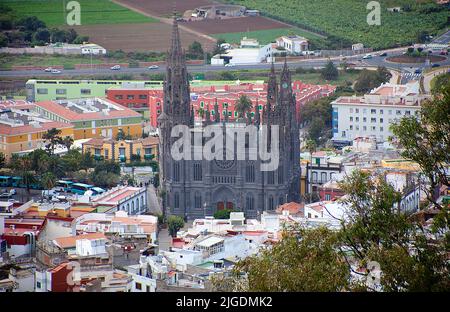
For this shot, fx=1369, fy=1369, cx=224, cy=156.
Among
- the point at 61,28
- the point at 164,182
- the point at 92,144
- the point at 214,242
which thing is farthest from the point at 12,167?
the point at 61,28

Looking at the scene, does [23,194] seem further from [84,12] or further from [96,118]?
[84,12]

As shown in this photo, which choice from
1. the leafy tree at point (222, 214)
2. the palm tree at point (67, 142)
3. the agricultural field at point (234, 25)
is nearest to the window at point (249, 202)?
the leafy tree at point (222, 214)

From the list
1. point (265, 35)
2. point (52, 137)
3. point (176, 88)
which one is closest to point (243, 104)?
point (52, 137)

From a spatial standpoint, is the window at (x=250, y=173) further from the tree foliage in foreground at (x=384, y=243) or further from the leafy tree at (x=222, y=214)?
the tree foliage in foreground at (x=384, y=243)

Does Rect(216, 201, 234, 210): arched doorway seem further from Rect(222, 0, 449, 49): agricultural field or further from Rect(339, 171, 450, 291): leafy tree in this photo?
Rect(222, 0, 449, 49): agricultural field

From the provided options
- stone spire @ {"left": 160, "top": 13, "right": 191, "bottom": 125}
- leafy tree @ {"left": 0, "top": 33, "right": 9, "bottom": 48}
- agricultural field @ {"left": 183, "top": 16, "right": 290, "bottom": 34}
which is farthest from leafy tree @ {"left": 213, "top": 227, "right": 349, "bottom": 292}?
agricultural field @ {"left": 183, "top": 16, "right": 290, "bottom": 34}

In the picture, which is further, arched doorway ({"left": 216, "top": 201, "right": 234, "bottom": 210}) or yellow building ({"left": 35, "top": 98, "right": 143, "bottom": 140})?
yellow building ({"left": 35, "top": 98, "right": 143, "bottom": 140})
